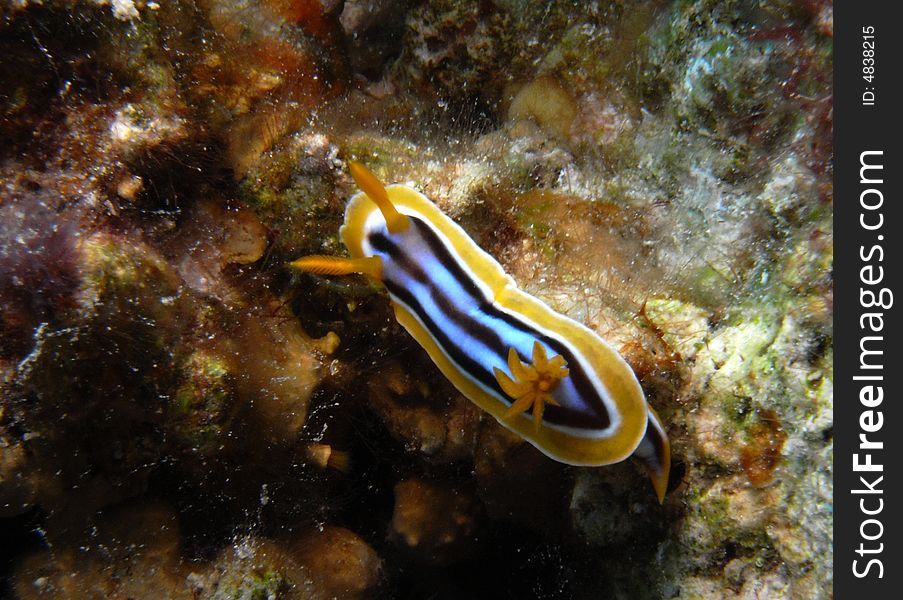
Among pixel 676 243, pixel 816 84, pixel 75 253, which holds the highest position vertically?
pixel 816 84

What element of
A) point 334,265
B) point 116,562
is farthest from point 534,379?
point 116,562

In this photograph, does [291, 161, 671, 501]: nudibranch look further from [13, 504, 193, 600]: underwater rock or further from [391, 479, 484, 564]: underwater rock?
[13, 504, 193, 600]: underwater rock

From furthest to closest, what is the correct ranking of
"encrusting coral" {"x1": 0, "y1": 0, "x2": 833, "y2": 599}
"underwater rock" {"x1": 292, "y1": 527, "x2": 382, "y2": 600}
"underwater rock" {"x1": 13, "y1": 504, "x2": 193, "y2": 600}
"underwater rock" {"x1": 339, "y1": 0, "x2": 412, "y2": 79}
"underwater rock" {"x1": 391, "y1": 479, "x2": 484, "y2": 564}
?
"underwater rock" {"x1": 391, "y1": 479, "x2": 484, "y2": 564}, "underwater rock" {"x1": 339, "y1": 0, "x2": 412, "y2": 79}, "underwater rock" {"x1": 292, "y1": 527, "x2": 382, "y2": 600}, "underwater rock" {"x1": 13, "y1": 504, "x2": 193, "y2": 600}, "encrusting coral" {"x1": 0, "y1": 0, "x2": 833, "y2": 599}

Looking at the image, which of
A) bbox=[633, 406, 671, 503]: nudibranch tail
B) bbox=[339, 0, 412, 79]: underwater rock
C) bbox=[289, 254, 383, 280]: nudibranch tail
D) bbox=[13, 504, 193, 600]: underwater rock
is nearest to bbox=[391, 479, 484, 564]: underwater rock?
bbox=[13, 504, 193, 600]: underwater rock

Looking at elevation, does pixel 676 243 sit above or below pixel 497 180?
below
